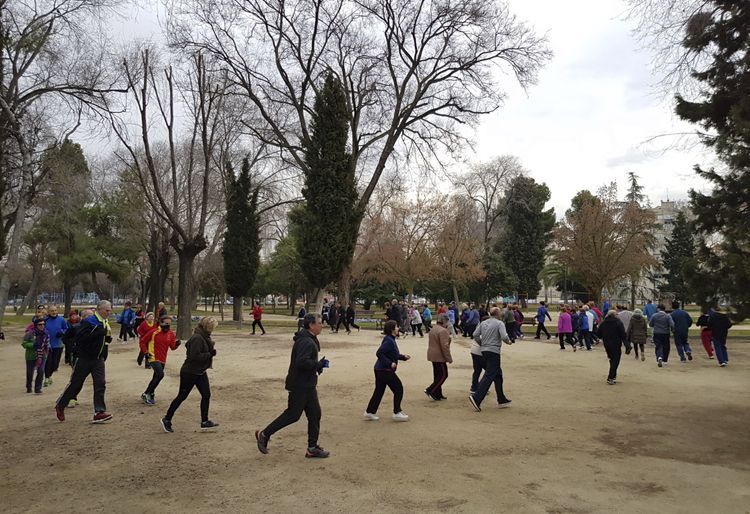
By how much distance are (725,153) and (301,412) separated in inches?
269

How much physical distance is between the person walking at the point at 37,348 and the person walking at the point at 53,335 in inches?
8.0

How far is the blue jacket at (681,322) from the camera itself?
14867mm

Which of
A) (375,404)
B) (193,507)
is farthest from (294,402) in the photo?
(375,404)

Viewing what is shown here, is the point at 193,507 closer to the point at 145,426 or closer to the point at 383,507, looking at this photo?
the point at 383,507

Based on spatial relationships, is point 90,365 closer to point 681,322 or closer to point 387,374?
point 387,374

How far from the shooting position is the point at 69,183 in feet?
81.7

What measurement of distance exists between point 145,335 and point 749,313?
Answer: 34.1ft

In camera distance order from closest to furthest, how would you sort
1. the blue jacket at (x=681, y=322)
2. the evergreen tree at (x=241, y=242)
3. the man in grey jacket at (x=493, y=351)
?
the man in grey jacket at (x=493, y=351) → the blue jacket at (x=681, y=322) → the evergreen tree at (x=241, y=242)

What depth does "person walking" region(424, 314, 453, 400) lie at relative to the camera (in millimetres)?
9562

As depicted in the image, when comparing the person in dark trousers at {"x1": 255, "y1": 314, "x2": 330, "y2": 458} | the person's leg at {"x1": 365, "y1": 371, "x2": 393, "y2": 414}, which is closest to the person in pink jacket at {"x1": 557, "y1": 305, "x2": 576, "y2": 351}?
the person's leg at {"x1": 365, "y1": 371, "x2": 393, "y2": 414}

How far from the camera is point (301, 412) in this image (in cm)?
631

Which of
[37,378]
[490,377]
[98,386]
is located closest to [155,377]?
[98,386]

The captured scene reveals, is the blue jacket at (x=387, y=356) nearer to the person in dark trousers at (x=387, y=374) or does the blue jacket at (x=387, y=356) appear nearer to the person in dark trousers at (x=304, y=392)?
the person in dark trousers at (x=387, y=374)

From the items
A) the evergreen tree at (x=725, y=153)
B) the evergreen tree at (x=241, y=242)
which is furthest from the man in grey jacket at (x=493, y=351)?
the evergreen tree at (x=241, y=242)
